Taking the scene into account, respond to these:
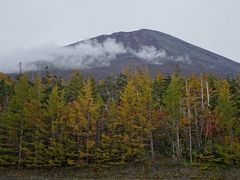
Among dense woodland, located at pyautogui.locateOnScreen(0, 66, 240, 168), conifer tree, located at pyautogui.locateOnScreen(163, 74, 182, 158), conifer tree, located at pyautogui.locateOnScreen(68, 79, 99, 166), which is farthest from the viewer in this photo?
conifer tree, located at pyautogui.locateOnScreen(163, 74, 182, 158)

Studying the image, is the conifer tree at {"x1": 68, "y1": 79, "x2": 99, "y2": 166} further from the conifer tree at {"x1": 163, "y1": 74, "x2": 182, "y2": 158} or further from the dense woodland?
the conifer tree at {"x1": 163, "y1": 74, "x2": 182, "y2": 158}

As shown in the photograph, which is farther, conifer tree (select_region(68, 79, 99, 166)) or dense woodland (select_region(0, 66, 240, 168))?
dense woodland (select_region(0, 66, 240, 168))

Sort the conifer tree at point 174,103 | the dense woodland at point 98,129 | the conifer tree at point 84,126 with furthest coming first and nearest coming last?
→ the conifer tree at point 174,103 < the dense woodland at point 98,129 < the conifer tree at point 84,126

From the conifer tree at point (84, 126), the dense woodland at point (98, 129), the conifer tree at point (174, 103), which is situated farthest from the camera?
the conifer tree at point (174, 103)

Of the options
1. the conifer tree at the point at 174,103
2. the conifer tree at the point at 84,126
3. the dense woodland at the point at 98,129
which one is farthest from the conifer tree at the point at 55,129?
the conifer tree at the point at 174,103

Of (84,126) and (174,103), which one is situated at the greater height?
(174,103)

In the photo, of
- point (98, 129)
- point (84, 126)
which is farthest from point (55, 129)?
point (98, 129)

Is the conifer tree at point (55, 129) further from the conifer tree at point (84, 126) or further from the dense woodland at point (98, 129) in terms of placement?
the conifer tree at point (84, 126)

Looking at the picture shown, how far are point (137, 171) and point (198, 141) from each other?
9628 millimetres

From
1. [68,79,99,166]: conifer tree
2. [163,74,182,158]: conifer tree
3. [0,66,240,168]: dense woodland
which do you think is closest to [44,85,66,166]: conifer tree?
[0,66,240,168]: dense woodland

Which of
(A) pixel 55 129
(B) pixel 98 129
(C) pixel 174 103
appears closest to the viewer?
(C) pixel 174 103

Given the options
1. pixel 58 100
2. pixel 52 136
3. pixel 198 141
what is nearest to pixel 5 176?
pixel 52 136

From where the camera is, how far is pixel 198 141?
53812 mm

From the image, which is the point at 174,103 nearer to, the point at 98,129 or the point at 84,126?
the point at 98,129
